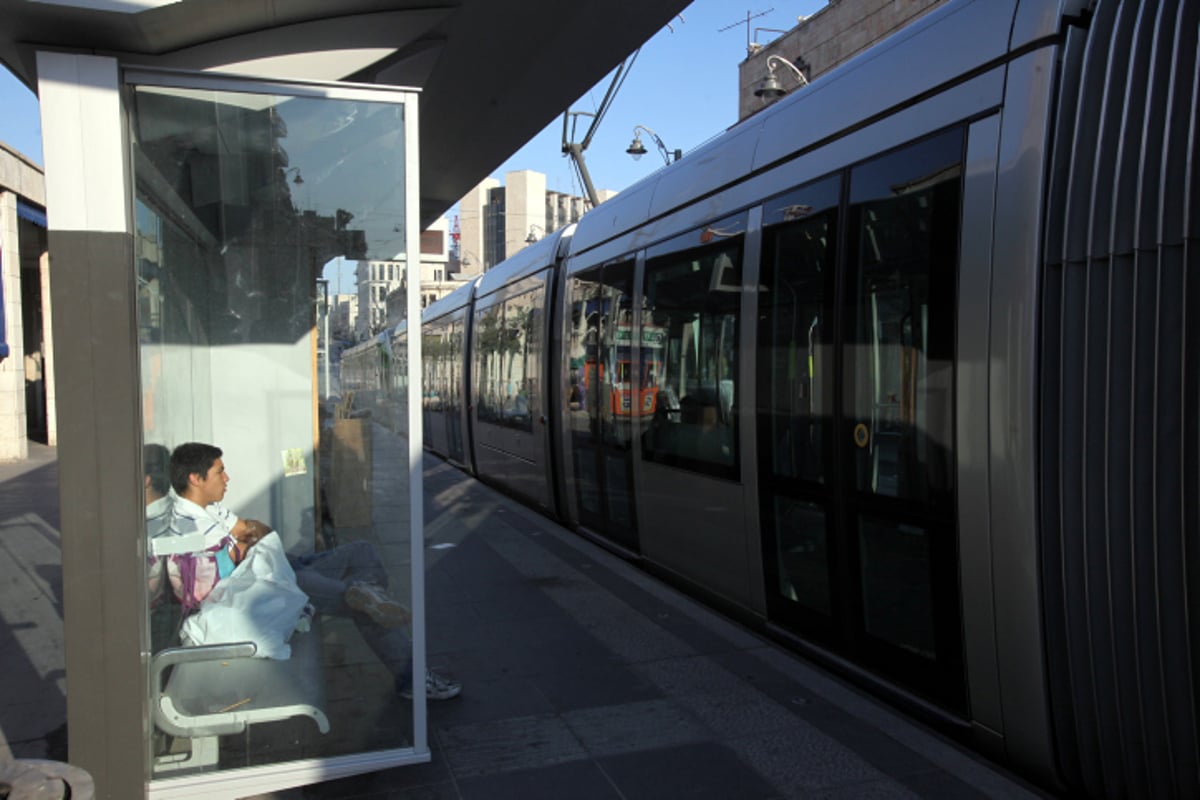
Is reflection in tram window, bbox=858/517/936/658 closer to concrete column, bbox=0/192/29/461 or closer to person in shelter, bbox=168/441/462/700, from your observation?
person in shelter, bbox=168/441/462/700

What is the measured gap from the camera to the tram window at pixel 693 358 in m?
5.68

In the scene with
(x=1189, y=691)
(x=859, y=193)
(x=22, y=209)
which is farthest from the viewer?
(x=22, y=209)

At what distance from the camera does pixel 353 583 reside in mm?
4473

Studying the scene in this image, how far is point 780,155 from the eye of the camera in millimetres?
5172

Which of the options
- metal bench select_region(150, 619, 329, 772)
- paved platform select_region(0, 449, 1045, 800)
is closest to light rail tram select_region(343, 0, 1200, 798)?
paved platform select_region(0, 449, 1045, 800)

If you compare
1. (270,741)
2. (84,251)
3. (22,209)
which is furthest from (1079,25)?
(22,209)

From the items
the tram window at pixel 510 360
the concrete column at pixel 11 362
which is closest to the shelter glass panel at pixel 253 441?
the tram window at pixel 510 360

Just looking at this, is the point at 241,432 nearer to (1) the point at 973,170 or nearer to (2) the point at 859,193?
(2) the point at 859,193

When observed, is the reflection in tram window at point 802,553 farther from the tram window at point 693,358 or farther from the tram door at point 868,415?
the tram window at point 693,358

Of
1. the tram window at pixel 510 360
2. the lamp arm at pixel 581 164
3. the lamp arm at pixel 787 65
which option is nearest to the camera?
the tram window at pixel 510 360

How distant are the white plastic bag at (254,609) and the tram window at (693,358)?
2755mm

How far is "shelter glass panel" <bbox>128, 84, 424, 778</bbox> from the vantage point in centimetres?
377

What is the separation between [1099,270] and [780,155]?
7.97ft

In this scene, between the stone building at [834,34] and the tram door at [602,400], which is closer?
the tram door at [602,400]
